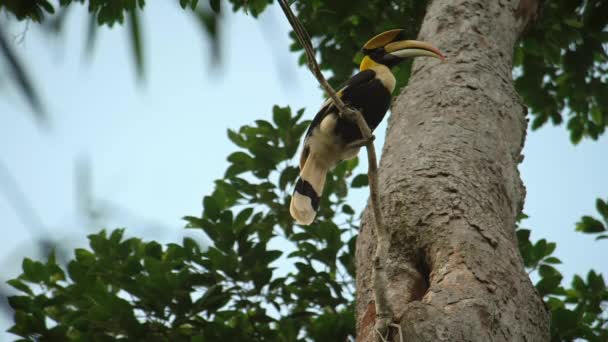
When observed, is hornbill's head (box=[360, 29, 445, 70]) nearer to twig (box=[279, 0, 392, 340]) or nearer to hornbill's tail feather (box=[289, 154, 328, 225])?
hornbill's tail feather (box=[289, 154, 328, 225])

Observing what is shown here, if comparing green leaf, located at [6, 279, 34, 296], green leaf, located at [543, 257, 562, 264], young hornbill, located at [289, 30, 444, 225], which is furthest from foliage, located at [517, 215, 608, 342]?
green leaf, located at [6, 279, 34, 296]

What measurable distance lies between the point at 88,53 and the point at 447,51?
2179 mm

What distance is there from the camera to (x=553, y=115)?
429cm

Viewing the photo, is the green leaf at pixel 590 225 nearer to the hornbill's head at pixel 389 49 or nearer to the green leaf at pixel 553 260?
the green leaf at pixel 553 260

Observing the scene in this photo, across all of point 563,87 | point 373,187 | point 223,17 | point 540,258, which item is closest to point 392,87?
point 540,258

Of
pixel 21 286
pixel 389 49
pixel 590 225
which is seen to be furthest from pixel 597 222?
pixel 21 286

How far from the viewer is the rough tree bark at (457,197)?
1636mm

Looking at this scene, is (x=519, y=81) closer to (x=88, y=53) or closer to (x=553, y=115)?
(x=553, y=115)

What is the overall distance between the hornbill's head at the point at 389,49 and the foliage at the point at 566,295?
2.91 ft

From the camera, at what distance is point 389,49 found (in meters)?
3.14

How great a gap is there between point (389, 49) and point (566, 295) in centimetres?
141

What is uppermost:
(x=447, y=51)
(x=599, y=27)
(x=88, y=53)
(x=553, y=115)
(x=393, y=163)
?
(x=553, y=115)

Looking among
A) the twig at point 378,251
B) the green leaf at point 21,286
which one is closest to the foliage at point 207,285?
the green leaf at point 21,286

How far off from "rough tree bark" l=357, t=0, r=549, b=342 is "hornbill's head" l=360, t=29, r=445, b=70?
3.5 inches
